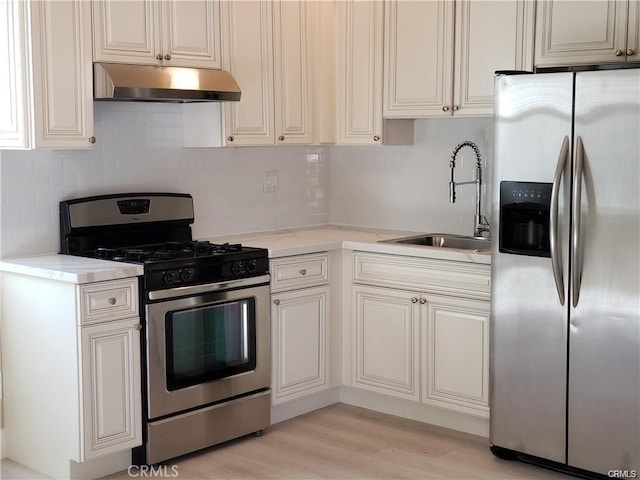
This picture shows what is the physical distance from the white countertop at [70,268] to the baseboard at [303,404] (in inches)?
49.4

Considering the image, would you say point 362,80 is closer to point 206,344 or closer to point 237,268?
point 237,268

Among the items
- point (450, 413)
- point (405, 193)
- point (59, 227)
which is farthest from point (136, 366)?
point (405, 193)

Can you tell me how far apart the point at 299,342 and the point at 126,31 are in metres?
1.74

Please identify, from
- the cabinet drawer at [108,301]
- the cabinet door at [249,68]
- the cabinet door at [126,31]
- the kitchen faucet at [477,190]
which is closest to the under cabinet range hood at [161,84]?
the cabinet door at [126,31]

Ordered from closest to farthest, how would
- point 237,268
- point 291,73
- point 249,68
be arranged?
1. point 237,268
2. point 249,68
3. point 291,73

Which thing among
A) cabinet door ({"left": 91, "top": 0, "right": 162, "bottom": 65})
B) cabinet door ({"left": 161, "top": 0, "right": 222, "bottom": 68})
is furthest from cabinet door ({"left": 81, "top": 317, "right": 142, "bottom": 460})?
cabinet door ({"left": 161, "top": 0, "right": 222, "bottom": 68})

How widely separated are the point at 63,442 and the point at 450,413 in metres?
1.89

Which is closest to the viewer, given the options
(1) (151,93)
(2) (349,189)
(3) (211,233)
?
(1) (151,93)

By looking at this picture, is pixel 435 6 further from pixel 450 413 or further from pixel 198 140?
pixel 450 413

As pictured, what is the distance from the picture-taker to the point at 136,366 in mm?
3748

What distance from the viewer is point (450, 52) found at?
173 inches

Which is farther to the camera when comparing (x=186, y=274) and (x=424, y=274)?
(x=424, y=274)

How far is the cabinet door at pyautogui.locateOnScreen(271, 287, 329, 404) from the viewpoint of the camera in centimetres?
442

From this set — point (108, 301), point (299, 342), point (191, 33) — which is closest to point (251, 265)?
point (299, 342)
